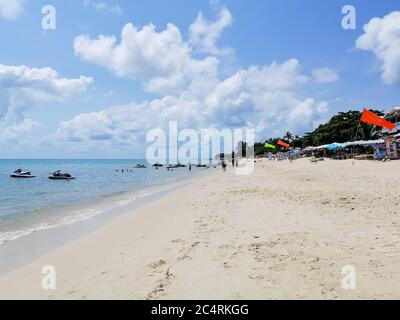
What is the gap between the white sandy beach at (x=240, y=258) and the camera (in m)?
5.23

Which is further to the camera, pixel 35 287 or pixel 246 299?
pixel 35 287

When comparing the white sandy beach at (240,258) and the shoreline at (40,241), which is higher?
the white sandy beach at (240,258)

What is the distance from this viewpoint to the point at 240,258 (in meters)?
6.74

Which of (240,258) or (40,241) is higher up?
(240,258)

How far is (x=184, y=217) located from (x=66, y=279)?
6577 mm

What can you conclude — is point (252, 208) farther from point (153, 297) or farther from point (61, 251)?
point (153, 297)

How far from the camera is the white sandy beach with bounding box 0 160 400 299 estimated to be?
5.23 metres

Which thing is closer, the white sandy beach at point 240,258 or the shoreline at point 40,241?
the white sandy beach at point 240,258

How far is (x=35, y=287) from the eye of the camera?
6.48 m

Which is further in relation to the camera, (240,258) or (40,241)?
(40,241)

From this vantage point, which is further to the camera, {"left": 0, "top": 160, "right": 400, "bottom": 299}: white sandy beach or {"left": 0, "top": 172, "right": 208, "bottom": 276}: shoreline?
{"left": 0, "top": 172, "right": 208, "bottom": 276}: shoreline
